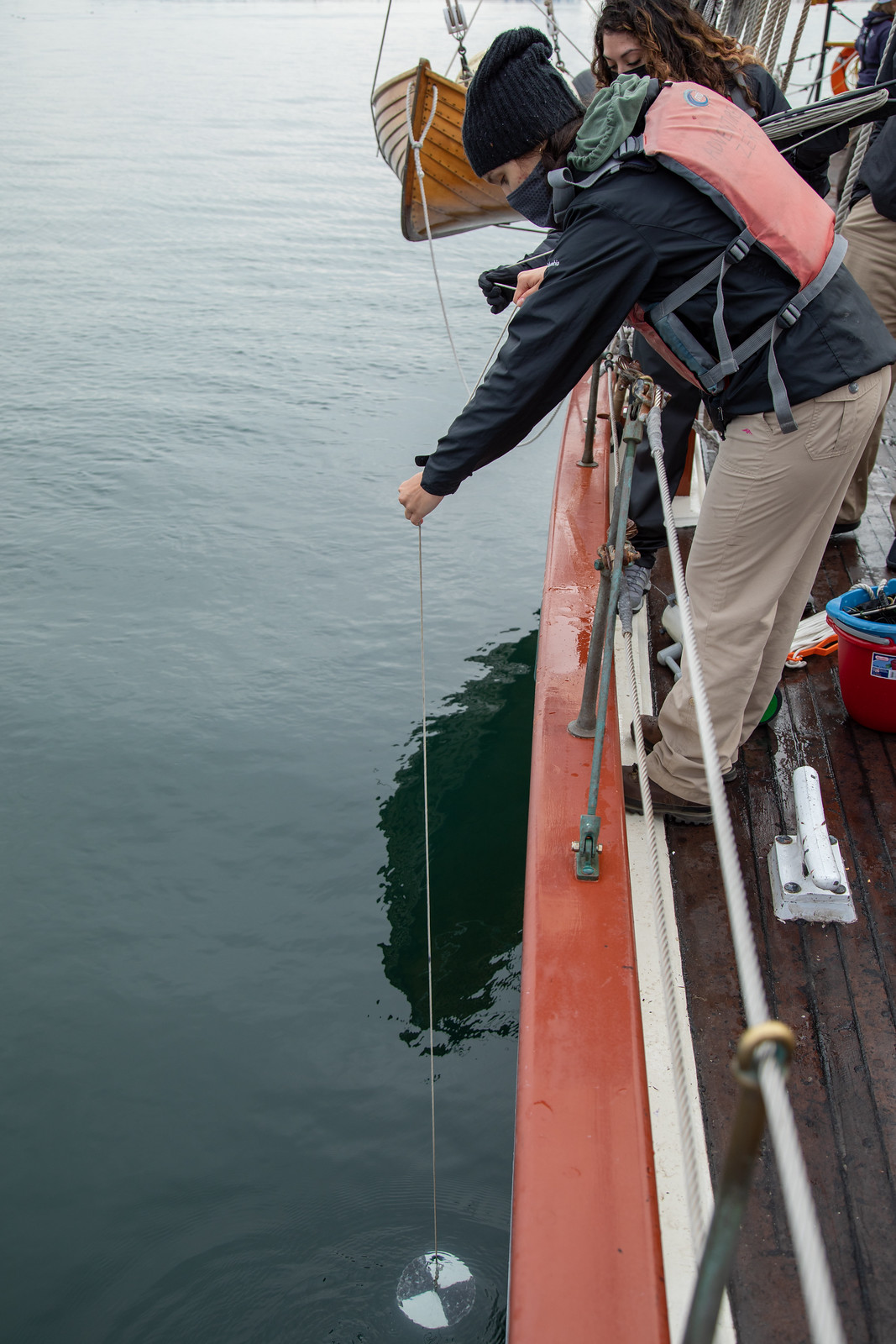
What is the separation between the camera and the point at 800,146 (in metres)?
3.33

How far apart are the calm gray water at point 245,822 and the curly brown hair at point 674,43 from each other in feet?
9.22

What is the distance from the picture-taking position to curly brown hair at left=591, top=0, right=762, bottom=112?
2.71 m

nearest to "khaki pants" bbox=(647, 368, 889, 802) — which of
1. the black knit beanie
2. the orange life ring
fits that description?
the black knit beanie

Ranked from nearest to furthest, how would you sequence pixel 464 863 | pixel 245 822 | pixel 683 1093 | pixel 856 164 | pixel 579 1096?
pixel 683 1093 → pixel 579 1096 → pixel 856 164 → pixel 464 863 → pixel 245 822

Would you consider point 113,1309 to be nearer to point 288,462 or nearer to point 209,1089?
point 209,1089

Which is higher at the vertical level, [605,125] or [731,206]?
[605,125]

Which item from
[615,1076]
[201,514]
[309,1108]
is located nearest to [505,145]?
[615,1076]

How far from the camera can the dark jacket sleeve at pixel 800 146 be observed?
3.12 meters

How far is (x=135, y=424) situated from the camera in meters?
8.88

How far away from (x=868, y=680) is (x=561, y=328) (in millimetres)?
1646

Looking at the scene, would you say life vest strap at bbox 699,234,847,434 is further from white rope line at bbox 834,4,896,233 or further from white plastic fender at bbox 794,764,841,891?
white rope line at bbox 834,4,896,233

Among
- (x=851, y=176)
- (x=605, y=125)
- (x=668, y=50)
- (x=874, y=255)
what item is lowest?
(x=874, y=255)

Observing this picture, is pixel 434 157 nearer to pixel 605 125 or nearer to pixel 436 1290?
pixel 605 125

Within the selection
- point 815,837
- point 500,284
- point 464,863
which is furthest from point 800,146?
point 464,863
